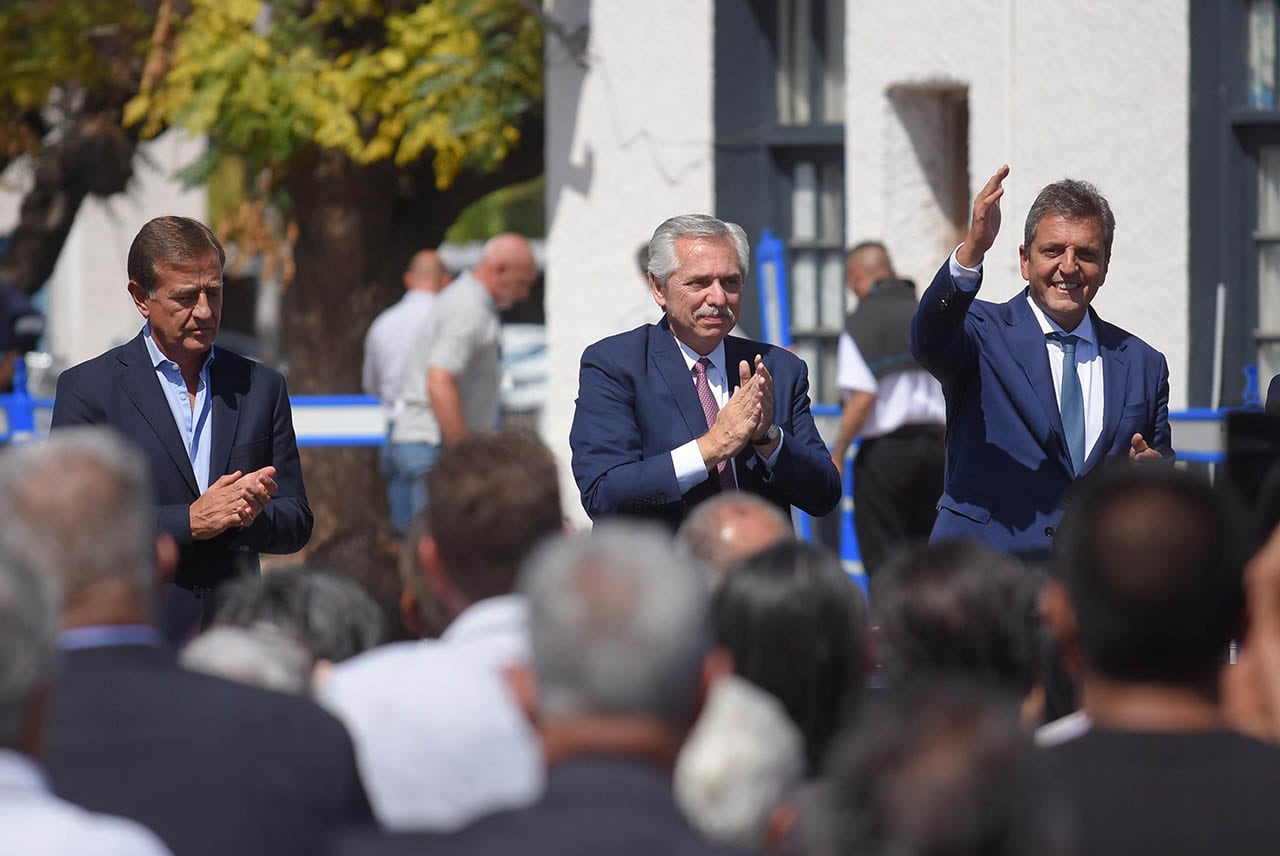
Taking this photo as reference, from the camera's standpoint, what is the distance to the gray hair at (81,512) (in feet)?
9.94

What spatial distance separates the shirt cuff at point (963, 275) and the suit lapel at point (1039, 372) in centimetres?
34

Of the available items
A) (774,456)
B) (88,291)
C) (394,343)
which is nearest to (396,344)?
(394,343)

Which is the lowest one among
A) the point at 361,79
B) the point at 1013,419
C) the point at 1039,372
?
the point at 1013,419

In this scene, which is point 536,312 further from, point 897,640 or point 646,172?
point 897,640

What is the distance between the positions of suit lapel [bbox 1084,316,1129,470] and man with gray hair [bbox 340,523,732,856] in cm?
307

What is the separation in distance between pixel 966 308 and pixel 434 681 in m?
2.44

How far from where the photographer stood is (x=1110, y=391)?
5449mm

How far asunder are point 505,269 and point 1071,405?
484cm

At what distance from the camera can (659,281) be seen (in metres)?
5.38

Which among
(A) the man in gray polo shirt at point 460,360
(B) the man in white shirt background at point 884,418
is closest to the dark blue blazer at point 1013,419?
(B) the man in white shirt background at point 884,418

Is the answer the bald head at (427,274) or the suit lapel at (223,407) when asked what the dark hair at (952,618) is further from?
the bald head at (427,274)

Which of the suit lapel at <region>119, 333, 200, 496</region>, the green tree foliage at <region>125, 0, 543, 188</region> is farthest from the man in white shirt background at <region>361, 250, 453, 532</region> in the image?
the suit lapel at <region>119, 333, 200, 496</region>

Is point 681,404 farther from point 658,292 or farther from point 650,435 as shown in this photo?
point 658,292

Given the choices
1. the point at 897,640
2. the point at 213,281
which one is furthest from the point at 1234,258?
the point at 897,640
